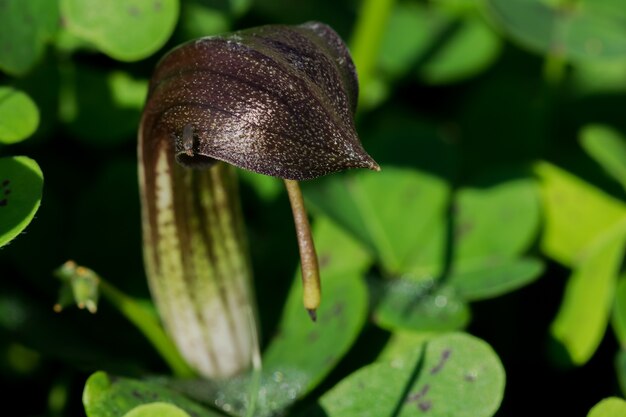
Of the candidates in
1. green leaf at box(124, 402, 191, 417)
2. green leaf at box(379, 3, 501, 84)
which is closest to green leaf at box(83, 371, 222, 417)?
green leaf at box(124, 402, 191, 417)

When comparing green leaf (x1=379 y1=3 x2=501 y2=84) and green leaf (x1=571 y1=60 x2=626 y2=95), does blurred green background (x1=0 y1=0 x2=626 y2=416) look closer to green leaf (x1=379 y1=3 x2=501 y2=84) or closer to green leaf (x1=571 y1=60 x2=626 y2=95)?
green leaf (x1=379 y1=3 x2=501 y2=84)

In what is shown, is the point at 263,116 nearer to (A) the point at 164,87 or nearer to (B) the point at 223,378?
(A) the point at 164,87

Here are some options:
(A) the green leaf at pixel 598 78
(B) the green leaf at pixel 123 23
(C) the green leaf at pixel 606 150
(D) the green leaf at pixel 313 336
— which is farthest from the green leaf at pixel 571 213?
(B) the green leaf at pixel 123 23

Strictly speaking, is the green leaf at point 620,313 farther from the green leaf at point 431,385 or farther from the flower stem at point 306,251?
the flower stem at point 306,251

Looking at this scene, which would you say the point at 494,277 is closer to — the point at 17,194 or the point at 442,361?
the point at 442,361

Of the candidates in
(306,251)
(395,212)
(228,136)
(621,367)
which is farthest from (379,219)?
(228,136)
